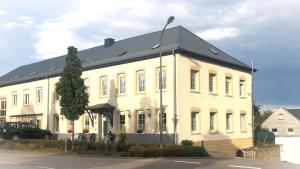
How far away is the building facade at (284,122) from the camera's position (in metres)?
75.8

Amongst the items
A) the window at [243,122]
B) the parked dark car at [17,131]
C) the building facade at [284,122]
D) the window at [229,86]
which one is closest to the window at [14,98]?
the parked dark car at [17,131]

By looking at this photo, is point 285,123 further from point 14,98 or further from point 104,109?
point 104,109

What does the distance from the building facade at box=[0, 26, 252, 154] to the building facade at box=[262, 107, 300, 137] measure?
3374 centimetres

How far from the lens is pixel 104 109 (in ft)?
135

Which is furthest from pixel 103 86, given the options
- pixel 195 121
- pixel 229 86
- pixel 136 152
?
pixel 136 152

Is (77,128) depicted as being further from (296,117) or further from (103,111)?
(296,117)

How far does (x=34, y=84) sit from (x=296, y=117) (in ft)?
142

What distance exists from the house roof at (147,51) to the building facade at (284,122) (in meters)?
34.6

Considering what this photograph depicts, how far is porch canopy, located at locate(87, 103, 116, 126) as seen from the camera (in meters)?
40.6

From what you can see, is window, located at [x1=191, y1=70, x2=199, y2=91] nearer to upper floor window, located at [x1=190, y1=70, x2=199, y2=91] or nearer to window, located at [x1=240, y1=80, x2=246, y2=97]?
upper floor window, located at [x1=190, y1=70, x2=199, y2=91]

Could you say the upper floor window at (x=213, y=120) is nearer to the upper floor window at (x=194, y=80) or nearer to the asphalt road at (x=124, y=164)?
the upper floor window at (x=194, y=80)

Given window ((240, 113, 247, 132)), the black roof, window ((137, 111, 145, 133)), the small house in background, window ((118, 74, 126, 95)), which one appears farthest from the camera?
the black roof

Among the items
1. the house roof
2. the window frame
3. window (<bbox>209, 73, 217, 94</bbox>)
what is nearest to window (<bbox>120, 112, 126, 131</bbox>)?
the window frame

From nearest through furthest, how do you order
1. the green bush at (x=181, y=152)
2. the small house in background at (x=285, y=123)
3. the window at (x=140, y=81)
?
the green bush at (x=181, y=152) → the window at (x=140, y=81) → the small house in background at (x=285, y=123)
